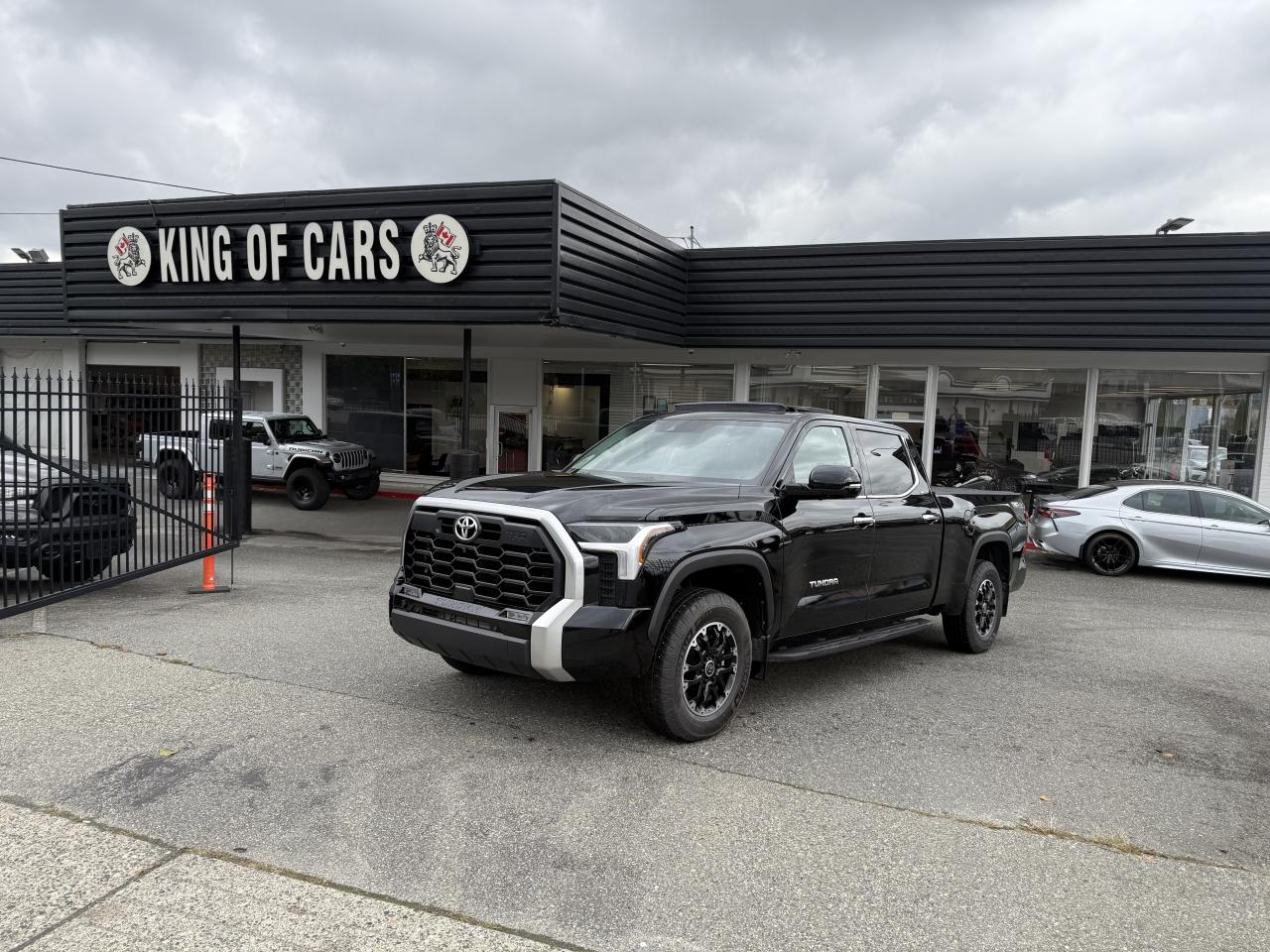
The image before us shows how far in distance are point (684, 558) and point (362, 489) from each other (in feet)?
43.9

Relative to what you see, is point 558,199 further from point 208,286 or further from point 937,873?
point 937,873

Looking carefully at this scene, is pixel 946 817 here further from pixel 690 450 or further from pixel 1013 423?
pixel 1013 423

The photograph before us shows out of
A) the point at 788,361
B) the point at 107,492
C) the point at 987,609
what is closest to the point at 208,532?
the point at 107,492

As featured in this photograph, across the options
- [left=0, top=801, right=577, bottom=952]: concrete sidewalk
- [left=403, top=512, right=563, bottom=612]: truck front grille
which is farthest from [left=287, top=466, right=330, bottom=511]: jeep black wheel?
[left=0, top=801, right=577, bottom=952]: concrete sidewalk

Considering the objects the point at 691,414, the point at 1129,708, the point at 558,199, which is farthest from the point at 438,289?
the point at 1129,708

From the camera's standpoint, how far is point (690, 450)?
5797 millimetres

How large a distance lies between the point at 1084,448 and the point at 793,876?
549 inches

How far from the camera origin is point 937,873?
3547 mm

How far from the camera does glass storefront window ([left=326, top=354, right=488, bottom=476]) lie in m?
19.1

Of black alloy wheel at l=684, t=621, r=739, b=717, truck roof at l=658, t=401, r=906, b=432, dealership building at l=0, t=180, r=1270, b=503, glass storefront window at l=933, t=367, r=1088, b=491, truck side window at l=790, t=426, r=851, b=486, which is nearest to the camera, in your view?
black alloy wheel at l=684, t=621, r=739, b=717

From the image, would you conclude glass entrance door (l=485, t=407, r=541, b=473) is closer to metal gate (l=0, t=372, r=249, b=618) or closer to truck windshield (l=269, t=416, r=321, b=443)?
truck windshield (l=269, t=416, r=321, b=443)

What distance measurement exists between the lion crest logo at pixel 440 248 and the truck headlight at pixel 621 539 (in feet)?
24.7

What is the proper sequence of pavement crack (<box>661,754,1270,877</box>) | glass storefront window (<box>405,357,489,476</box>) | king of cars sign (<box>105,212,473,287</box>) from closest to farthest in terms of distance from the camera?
1. pavement crack (<box>661,754,1270,877</box>)
2. king of cars sign (<box>105,212,473,287</box>)
3. glass storefront window (<box>405,357,489,476</box>)

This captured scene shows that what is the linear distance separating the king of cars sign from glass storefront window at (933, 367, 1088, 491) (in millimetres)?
9143
